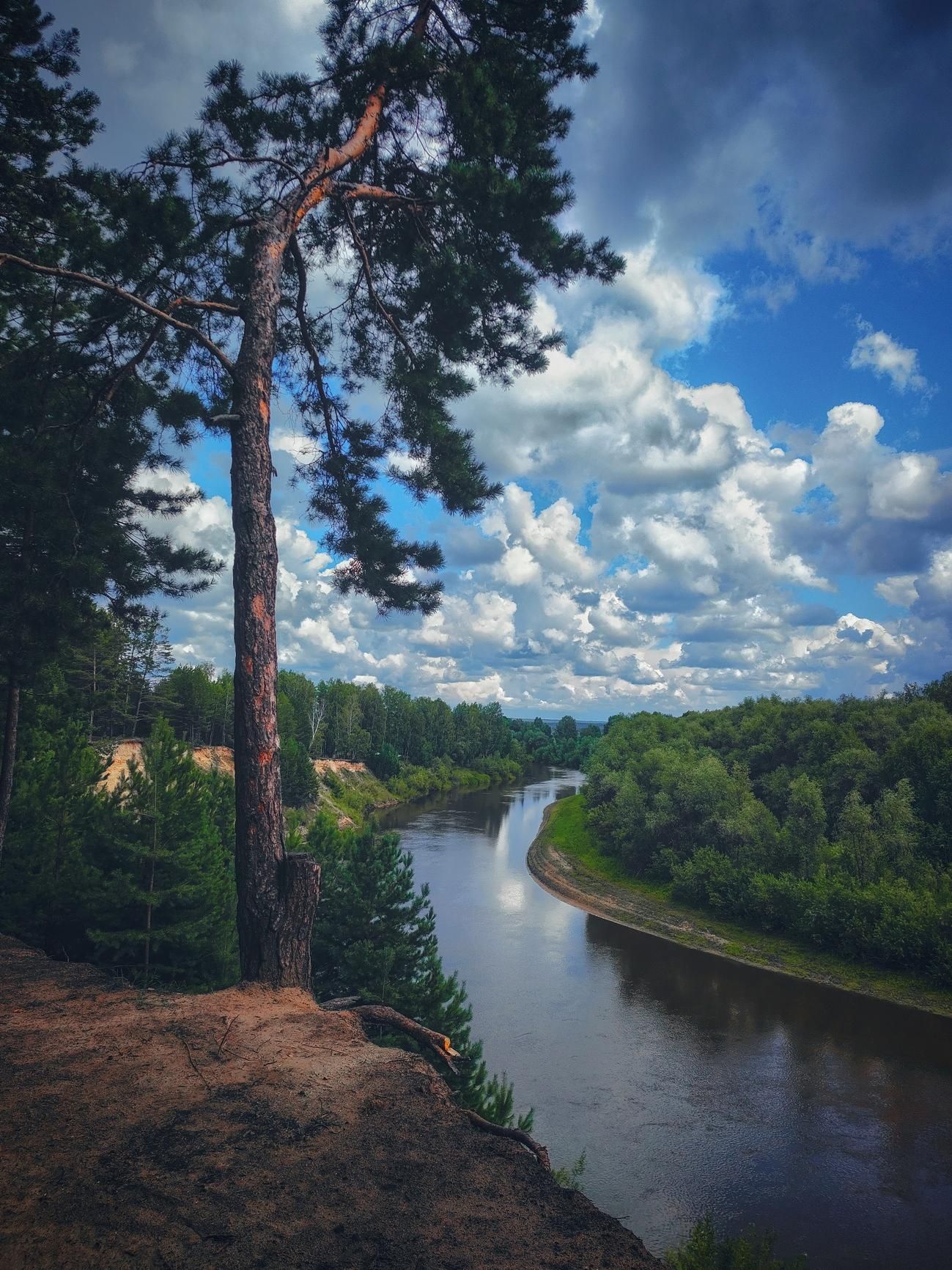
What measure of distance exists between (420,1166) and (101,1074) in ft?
7.45

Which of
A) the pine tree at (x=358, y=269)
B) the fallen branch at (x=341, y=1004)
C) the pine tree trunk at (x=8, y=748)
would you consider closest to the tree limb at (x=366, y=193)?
the pine tree at (x=358, y=269)

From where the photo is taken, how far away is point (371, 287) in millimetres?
9453

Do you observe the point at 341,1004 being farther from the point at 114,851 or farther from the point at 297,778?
the point at 297,778

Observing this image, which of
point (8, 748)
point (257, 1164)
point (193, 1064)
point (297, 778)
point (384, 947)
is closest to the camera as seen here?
point (257, 1164)

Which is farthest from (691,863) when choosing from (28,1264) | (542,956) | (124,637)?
(28,1264)

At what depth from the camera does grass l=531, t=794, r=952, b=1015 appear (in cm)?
2684

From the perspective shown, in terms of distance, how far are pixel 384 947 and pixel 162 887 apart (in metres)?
4.56

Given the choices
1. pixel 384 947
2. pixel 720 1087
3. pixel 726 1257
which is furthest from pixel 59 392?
pixel 720 1087

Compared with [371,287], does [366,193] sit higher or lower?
higher

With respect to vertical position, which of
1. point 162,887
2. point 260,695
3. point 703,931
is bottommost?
point 703,931

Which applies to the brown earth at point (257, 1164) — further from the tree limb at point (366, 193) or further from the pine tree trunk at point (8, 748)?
the tree limb at point (366, 193)

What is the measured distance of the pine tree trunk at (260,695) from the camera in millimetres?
6484

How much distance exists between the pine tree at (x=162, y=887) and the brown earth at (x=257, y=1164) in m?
8.86

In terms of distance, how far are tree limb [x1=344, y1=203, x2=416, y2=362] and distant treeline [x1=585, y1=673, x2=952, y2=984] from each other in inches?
1134
